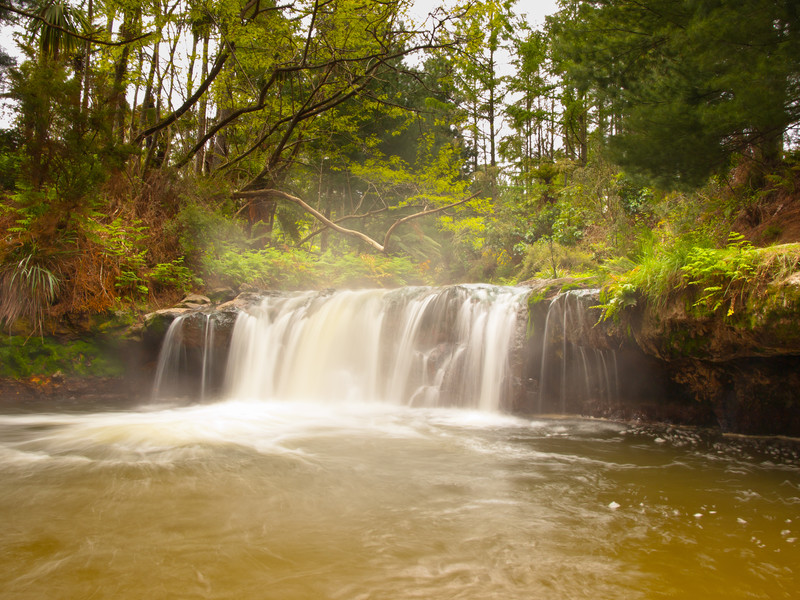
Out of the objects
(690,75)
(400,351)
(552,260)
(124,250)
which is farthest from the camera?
(552,260)

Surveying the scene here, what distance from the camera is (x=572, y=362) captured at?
24.2 ft

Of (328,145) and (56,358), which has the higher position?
(328,145)

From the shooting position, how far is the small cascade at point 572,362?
706 cm

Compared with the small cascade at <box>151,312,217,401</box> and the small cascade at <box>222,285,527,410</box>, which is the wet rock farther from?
the small cascade at <box>222,285,527,410</box>

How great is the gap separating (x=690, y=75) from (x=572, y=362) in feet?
14.2

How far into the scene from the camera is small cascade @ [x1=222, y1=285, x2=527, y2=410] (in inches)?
324

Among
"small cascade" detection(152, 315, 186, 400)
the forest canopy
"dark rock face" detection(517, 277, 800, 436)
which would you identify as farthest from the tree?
"small cascade" detection(152, 315, 186, 400)

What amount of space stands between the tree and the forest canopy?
0.08 ft

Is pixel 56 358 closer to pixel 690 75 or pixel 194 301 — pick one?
pixel 194 301

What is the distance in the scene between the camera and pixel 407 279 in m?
18.7

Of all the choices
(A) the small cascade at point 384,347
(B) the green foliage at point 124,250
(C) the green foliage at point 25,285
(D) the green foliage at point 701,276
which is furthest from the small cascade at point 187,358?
(D) the green foliage at point 701,276

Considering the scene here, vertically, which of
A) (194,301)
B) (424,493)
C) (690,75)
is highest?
(690,75)

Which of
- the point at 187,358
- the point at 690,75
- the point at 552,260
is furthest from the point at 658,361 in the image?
the point at 187,358

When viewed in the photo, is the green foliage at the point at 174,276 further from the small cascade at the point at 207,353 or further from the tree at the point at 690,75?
the tree at the point at 690,75
